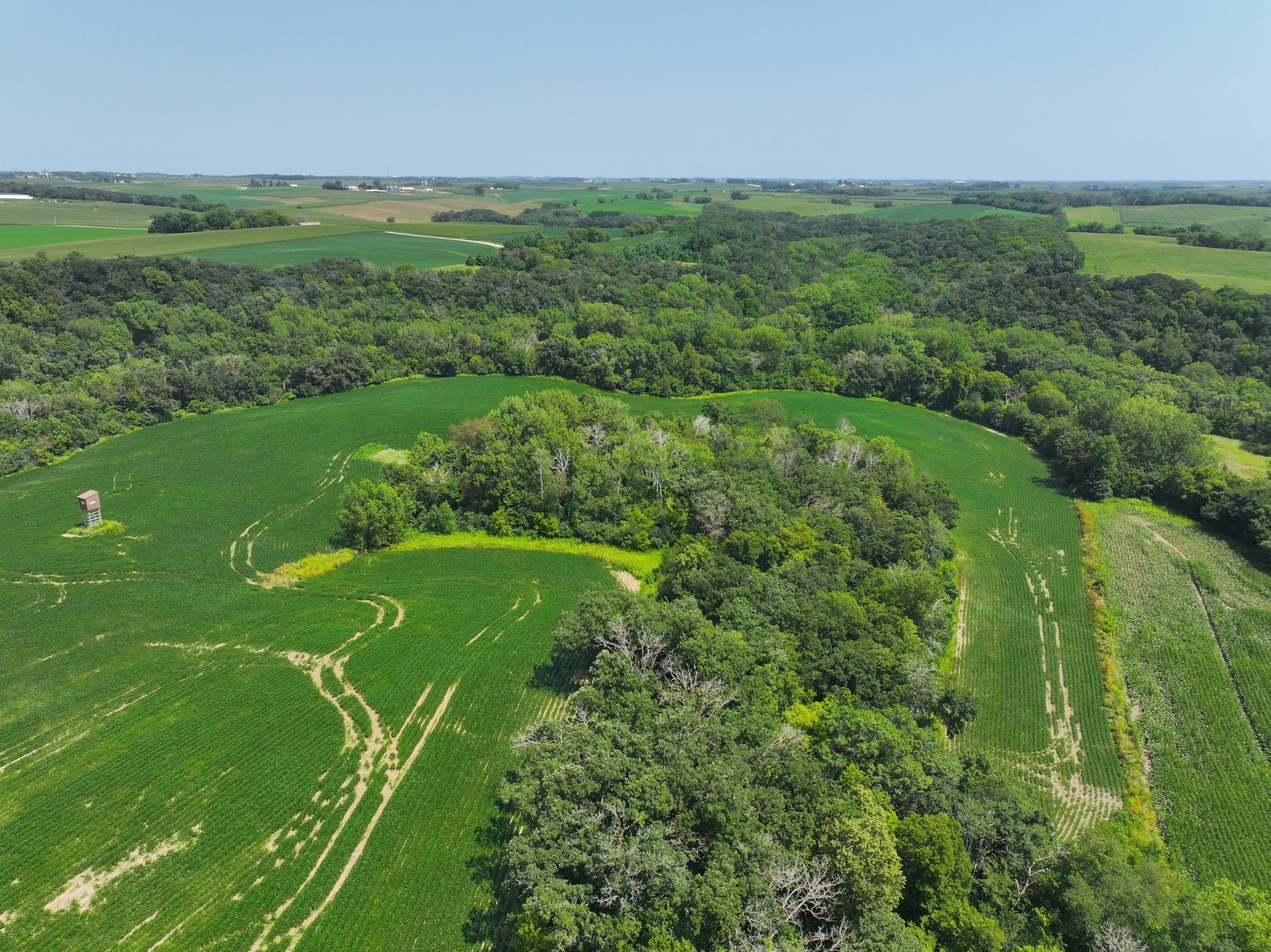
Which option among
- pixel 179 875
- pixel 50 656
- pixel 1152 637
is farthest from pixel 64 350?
pixel 1152 637

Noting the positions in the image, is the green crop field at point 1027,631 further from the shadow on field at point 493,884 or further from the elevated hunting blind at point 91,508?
the elevated hunting blind at point 91,508

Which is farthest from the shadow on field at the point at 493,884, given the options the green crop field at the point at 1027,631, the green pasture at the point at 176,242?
the green pasture at the point at 176,242

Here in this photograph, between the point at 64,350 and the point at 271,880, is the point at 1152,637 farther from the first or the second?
the point at 64,350

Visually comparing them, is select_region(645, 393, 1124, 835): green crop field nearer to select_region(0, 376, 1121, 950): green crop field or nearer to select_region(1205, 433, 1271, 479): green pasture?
select_region(0, 376, 1121, 950): green crop field

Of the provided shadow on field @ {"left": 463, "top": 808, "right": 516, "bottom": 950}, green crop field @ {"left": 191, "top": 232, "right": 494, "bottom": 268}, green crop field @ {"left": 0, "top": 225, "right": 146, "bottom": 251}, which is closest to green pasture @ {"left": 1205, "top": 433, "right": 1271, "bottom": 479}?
shadow on field @ {"left": 463, "top": 808, "right": 516, "bottom": 950}

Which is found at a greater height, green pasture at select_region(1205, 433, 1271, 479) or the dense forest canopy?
the dense forest canopy

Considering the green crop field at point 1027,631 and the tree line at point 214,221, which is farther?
the tree line at point 214,221

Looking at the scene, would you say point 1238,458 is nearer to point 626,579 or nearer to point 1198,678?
point 1198,678
